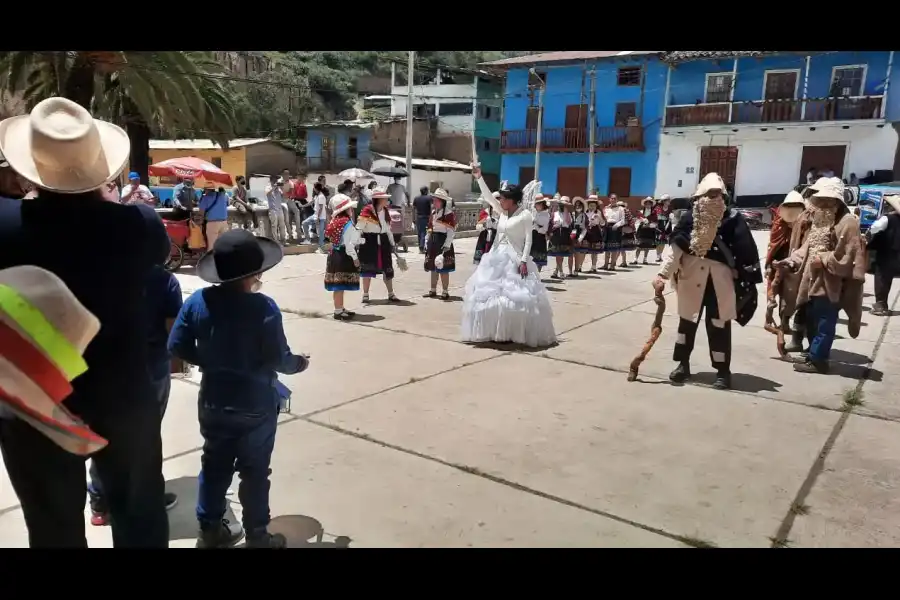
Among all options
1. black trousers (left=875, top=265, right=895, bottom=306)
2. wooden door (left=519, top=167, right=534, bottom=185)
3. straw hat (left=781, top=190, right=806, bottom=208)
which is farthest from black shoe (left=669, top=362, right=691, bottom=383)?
wooden door (left=519, top=167, right=534, bottom=185)

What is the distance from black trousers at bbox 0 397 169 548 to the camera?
2182mm

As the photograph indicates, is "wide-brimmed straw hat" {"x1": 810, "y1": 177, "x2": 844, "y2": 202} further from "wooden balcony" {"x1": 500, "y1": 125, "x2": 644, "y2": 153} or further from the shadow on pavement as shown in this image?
"wooden balcony" {"x1": 500, "y1": 125, "x2": 644, "y2": 153}

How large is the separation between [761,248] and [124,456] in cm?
1825

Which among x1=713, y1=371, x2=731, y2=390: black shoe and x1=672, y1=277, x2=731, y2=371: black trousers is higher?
x1=672, y1=277, x2=731, y2=371: black trousers

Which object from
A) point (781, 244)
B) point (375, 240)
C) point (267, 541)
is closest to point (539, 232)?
point (375, 240)

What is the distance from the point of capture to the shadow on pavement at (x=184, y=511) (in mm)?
3127

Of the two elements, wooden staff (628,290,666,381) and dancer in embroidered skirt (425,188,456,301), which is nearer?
wooden staff (628,290,666,381)

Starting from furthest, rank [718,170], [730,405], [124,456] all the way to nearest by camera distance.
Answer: [718,170] → [730,405] → [124,456]

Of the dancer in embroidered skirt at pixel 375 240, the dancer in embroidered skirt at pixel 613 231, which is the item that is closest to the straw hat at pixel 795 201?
the dancer in embroidered skirt at pixel 375 240

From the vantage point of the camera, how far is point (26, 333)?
200 centimetres

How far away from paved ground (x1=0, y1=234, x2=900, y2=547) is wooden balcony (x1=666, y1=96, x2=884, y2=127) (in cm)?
2116

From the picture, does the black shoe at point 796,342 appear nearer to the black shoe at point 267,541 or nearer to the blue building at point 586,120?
the black shoe at point 267,541
